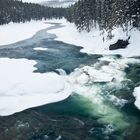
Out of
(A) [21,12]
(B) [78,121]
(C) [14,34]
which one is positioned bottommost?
(B) [78,121]

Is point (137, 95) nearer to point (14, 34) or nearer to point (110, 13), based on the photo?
point (110, 13)

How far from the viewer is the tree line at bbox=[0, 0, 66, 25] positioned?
113m

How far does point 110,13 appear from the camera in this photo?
56.0 metres

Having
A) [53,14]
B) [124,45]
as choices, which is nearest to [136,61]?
Answer: [124,45]

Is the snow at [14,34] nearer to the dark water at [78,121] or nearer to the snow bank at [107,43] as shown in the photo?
the snow bank at [107,43]

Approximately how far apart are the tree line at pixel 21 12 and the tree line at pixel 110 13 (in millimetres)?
45786

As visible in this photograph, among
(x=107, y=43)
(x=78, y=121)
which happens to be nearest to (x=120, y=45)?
(x=107, y=43)

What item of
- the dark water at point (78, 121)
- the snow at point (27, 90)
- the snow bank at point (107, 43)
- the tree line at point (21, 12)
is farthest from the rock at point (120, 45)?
the tree line at point (21, 12)

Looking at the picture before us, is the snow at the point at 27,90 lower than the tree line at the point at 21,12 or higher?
lower

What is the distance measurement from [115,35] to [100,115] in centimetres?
3067

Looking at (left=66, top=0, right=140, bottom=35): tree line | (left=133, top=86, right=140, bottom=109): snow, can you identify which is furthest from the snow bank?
(left=133, top=86, right=140, bottom=109): snow

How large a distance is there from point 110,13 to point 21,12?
273 ft

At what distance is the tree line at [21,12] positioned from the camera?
113 m

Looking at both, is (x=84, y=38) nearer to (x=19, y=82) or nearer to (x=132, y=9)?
(x=132, y=9)
